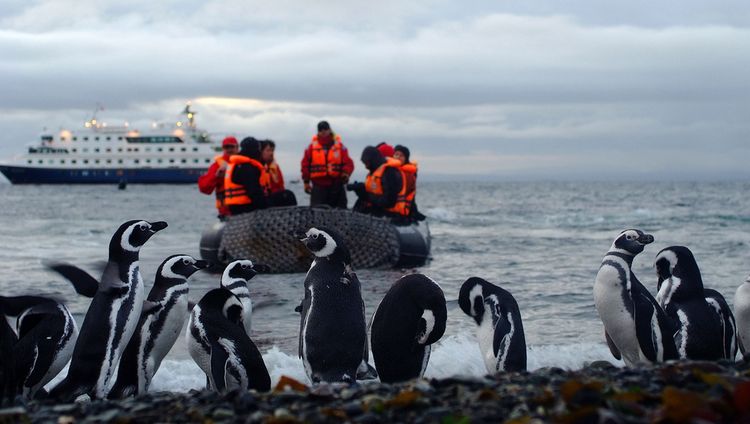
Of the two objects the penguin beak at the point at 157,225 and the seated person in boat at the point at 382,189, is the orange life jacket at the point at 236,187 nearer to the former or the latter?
the seated person in boat at the point at 382,189

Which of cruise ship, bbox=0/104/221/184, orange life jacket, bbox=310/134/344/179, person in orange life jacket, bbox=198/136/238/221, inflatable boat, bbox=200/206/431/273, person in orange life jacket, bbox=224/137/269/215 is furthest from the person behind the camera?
cruise ship, bbox=0/104/221/184

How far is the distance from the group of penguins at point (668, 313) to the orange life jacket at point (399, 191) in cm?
703

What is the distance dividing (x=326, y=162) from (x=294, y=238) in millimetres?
1320

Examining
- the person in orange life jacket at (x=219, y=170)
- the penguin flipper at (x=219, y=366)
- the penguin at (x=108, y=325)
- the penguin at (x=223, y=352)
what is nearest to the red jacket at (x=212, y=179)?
the person in orange life jacket at (x=219, y=170)

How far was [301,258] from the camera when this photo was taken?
13.4 metres

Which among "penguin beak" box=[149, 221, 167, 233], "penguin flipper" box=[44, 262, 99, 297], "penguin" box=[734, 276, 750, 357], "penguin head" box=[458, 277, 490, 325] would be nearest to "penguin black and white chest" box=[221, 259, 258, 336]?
"penguin beak" box=[149, 221, 167, 233]

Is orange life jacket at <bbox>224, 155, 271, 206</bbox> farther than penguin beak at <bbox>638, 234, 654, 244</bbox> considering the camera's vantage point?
Yes

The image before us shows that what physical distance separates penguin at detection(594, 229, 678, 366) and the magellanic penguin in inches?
4.3

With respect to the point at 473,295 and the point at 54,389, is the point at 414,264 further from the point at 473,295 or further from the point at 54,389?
the point at 54,389

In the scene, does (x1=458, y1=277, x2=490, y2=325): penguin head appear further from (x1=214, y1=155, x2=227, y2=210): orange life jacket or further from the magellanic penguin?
(x1=214, y1=155, x2=227, y2=210): orange life jacket

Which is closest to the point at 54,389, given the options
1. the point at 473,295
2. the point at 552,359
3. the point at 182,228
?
the point at 473,295

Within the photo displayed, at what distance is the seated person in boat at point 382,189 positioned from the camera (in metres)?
13.6

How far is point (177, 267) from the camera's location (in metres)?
6.64

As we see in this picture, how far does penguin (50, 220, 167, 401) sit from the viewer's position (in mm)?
5797
